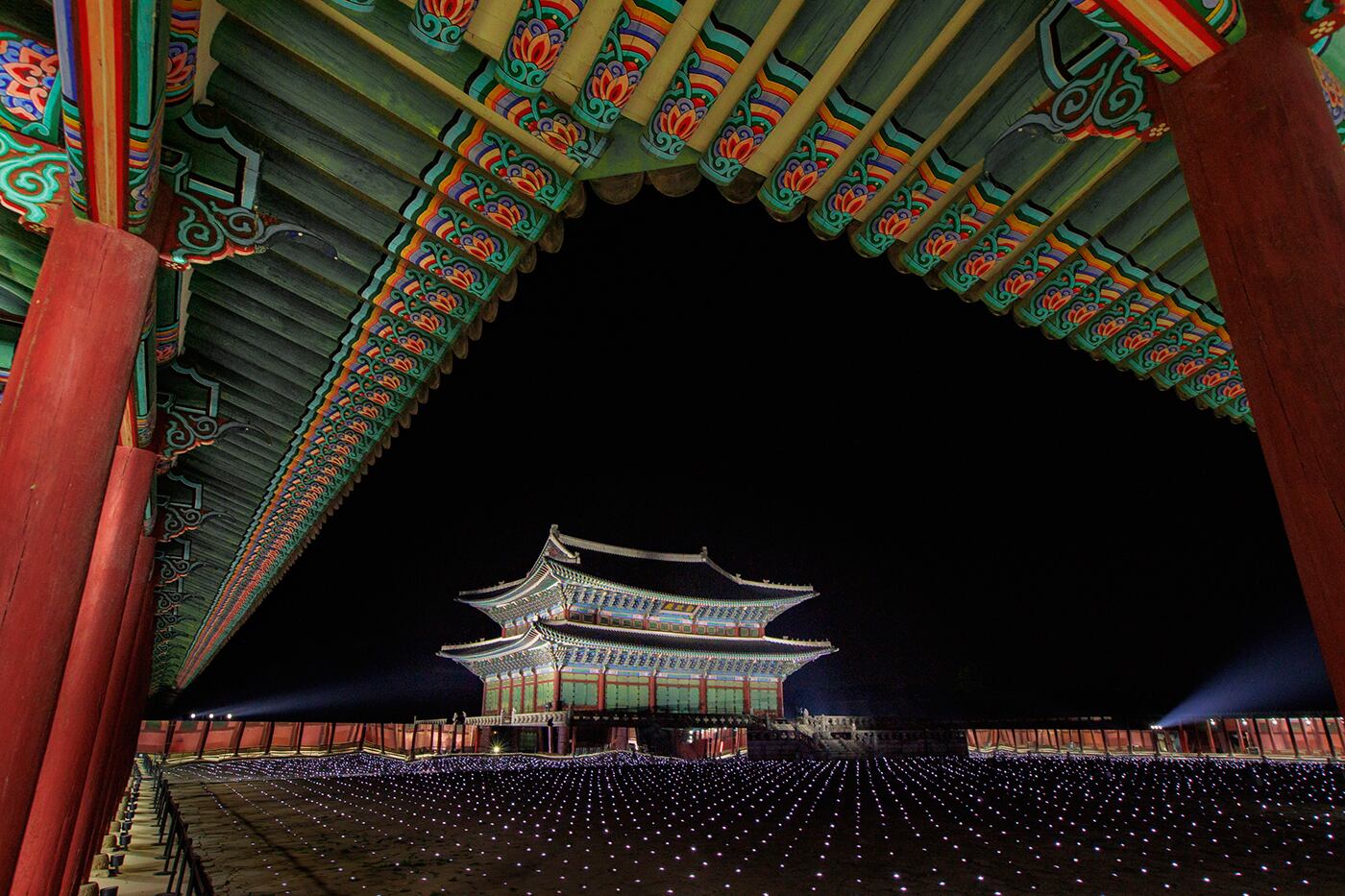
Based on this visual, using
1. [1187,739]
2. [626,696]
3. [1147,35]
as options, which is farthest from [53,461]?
[1187,739]

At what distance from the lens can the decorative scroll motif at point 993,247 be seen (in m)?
3.25

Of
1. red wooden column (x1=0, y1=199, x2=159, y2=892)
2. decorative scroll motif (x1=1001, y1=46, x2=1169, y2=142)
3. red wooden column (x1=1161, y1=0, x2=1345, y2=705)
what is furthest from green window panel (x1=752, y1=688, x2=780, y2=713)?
red wooden column (x1=1161, y1=0, x2=1345, y2=705)

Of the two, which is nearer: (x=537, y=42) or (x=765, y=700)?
(x=537, y=42)

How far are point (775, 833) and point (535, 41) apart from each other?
12796mm

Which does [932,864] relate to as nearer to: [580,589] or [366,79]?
[366,79]

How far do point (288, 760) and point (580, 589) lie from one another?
1448 cm

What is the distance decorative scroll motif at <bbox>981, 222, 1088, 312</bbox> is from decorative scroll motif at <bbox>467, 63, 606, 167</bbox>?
7.16 feet

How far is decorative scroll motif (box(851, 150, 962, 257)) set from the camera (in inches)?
119

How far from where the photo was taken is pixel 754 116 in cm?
275

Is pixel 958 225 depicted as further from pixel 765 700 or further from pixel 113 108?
pixel 765 700

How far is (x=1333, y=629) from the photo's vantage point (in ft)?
5.33

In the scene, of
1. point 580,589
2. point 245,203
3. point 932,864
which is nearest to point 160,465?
point 245,203

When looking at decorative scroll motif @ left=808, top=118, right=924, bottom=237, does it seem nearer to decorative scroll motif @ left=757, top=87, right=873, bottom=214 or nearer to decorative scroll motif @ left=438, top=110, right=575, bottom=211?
decorative scroll motif @ left=757, top=87, right=873, bottom=214

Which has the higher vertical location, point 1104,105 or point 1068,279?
point 1068,279
